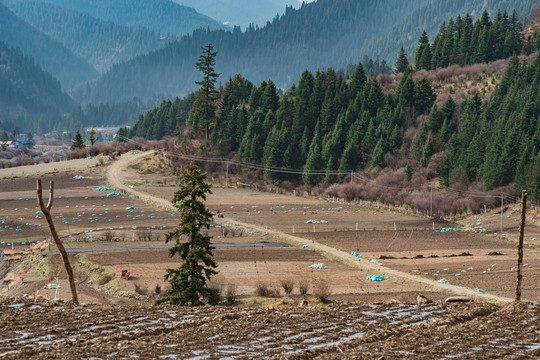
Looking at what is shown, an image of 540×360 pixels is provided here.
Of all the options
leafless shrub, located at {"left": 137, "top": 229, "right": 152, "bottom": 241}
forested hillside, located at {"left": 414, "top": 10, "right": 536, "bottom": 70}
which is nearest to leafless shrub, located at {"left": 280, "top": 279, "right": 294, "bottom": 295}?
leafless shrub, located at {"left": 137, "top": 229, "right": 152, "bottom": 241}

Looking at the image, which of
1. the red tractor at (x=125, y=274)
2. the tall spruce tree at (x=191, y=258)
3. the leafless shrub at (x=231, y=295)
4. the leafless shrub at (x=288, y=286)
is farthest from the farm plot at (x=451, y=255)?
the red tractor at (x=125, y=274)

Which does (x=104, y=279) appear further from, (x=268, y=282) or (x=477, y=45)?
(x=477, y=45)

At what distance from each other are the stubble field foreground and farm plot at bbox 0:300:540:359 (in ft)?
0.17

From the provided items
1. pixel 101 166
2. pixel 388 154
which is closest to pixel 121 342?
pixel 388 154

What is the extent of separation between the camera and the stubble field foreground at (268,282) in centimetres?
1709

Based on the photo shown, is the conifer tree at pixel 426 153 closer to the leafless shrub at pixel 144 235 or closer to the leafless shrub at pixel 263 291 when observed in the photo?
the leafless shrub at pixel 144 235

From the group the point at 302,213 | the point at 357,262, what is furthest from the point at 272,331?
the point at 302,213

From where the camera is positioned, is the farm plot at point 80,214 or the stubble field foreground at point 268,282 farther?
the farm plot at point 80,214

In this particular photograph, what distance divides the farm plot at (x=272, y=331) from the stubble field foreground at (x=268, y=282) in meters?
0.05

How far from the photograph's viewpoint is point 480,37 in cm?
12700

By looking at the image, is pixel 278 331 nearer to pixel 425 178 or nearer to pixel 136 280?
pixel 136 280

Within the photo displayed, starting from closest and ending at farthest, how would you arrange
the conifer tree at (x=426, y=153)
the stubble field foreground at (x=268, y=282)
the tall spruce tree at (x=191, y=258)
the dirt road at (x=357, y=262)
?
the stubble field foreground at (x=268, y=282), the tall spruce tree at (x=191, y=258), the dirt road at (x=357, y=262), the conifer tree at (x=426, y=153)

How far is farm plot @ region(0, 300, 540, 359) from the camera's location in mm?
16281

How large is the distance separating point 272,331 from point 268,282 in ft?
81.0
